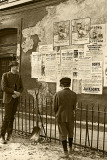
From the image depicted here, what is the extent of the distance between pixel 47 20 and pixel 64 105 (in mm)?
4966

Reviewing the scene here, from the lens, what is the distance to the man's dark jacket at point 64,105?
4.75 metres

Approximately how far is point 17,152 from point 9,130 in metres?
0.98

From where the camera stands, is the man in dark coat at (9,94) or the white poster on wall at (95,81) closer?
the man in dark coat at (9,94)

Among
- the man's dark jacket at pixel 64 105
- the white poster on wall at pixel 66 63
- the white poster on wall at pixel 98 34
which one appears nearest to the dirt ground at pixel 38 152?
the man's dark jacket at pixel 64 105

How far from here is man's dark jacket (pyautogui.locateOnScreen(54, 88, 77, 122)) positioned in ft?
15.6

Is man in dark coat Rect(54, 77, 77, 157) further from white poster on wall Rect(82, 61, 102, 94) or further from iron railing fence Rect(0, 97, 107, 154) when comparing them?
white poster on wall Rect(82, 61, 102, 94)

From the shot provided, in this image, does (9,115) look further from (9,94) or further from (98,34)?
(98,34)

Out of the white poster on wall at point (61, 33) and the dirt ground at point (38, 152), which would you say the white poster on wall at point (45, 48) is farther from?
the dirt ground at point (38, 152)

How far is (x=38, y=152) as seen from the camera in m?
5.05

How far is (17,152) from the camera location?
16.4ft

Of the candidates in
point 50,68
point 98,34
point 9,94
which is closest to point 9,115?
point 9,94

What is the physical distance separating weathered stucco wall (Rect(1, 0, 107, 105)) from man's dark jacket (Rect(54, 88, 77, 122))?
2.99 m

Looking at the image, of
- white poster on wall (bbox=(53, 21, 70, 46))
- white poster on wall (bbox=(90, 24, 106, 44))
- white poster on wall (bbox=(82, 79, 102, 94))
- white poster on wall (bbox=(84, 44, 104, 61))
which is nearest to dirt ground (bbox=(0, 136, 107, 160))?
white poster on wall (bbox=(82, 79, 102, 94))

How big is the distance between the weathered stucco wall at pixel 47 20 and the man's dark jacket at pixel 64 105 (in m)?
2.99
